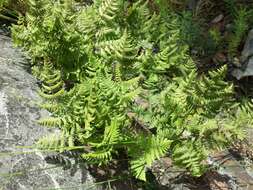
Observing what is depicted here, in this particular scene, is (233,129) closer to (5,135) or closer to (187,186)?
(187,186)

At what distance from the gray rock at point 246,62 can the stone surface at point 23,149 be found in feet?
6.54

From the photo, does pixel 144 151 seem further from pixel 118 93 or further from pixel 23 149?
pixel 23 149

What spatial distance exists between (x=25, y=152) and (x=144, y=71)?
112 centimetres

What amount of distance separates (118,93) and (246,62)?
1868 mm

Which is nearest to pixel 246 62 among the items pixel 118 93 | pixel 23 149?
pixel 118 93

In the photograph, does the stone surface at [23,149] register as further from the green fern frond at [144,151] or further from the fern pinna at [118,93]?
the green fern frond at [144,151]

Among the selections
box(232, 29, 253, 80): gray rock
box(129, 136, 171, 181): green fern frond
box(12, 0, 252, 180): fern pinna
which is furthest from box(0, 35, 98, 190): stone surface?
box(232, 29, 253, 80): gray rock

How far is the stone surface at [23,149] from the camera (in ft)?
9.30

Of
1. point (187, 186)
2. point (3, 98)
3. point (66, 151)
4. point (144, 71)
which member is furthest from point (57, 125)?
point (187, 186)

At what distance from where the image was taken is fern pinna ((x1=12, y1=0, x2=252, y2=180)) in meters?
2.99

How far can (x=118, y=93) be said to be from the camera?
3061 mm

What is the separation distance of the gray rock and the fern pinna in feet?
2.39

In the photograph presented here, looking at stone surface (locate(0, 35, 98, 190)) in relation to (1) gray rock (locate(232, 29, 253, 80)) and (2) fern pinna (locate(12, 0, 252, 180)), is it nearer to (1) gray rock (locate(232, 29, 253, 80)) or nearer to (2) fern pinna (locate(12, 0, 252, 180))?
(2) fern pinna (locate(12, 0, 252, 180))

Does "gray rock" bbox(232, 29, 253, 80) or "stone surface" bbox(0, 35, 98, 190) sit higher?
Result: "gray rock" bbox(232, 29, 253, 80)
